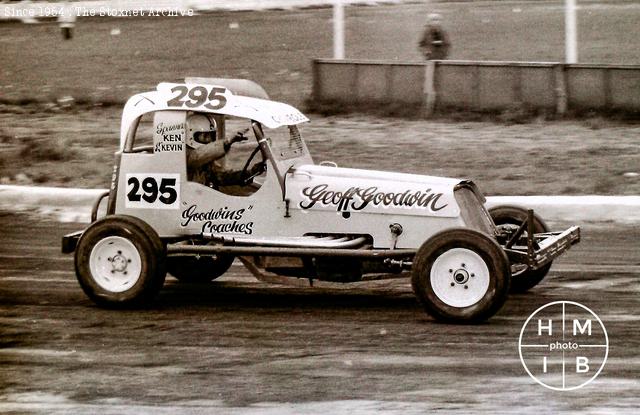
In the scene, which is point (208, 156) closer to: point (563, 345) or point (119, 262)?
point (119, 262)

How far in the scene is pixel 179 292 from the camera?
34.4ft

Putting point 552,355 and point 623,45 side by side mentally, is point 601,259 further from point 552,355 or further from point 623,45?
point 623,45

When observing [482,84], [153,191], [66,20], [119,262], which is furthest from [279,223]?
[66,20]

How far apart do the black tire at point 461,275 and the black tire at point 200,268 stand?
2.35 meters

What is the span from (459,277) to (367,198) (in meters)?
0.92

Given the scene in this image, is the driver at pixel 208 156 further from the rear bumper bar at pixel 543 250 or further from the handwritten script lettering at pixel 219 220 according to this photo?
the rear bumper bar at pixel 543 250

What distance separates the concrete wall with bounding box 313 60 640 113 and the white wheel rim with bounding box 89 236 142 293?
9965 mm

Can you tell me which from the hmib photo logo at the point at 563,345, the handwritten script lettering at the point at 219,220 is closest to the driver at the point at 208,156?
the handwritten script lettering at the point at 219,220

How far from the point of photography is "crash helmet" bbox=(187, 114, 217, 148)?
9.89 m

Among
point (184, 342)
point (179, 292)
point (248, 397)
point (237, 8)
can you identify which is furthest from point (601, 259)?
point (237, 8)

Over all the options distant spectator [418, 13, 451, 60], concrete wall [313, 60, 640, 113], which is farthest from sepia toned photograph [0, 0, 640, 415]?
distant spectator [418, 13, 451, 60]

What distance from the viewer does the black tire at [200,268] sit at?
1086 cm

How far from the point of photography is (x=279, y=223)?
31.4 feet

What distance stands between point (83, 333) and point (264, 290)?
2.01 metres
